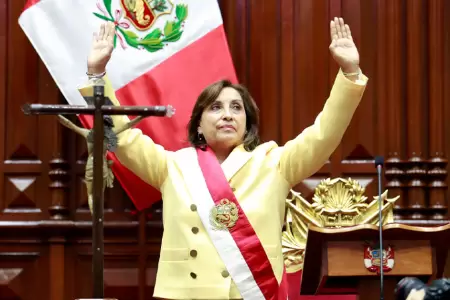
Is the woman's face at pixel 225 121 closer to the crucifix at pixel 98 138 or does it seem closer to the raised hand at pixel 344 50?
the raised hand at pixel 344 50

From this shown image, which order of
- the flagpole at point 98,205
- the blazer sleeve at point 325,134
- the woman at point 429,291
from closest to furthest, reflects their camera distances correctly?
the woman at point 429,291, the flagpole at point 98,205, the blazer sleeve at point 325,134

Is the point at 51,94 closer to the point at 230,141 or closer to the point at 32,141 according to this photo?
the point at 32,141

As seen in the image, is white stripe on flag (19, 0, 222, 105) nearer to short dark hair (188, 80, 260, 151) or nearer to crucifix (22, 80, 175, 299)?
short dark hair (188, 80, 260, 151)

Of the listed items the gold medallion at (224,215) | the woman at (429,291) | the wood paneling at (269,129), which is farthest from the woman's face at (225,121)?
the woman at (429,291)

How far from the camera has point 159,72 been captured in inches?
165

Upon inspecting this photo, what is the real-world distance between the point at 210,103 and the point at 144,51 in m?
0.88

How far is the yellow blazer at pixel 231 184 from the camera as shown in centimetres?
319

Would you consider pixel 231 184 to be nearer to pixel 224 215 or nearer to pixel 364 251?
pixel 224 215

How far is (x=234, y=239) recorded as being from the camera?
3.23m

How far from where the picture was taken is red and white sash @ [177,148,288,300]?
321 cm

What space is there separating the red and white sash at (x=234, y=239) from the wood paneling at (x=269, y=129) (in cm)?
108

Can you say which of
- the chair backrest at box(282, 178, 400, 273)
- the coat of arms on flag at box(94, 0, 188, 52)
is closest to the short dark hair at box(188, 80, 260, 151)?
the chair backrest at box(282, 178, 400, 273)

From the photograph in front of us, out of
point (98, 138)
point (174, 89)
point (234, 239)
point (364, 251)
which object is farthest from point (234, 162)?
point (174, 89)

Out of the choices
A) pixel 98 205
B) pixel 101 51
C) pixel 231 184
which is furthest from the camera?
pixel 231 184
